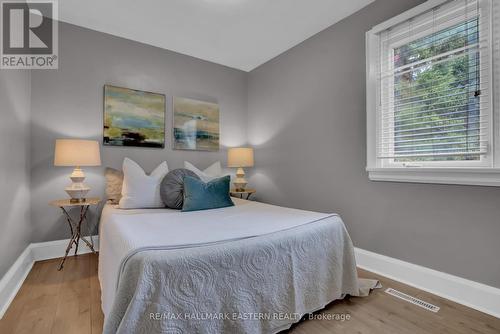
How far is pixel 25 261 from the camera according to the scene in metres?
2.23

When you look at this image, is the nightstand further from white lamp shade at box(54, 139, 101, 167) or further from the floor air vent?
the floor air vent

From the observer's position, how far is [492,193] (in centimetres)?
168

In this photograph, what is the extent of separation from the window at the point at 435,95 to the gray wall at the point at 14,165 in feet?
9.65

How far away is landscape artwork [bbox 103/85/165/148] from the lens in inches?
114

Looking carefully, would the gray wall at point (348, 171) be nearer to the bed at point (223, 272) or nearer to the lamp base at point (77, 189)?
the bed at point (223, 272)

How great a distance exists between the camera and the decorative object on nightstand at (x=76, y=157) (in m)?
2.30

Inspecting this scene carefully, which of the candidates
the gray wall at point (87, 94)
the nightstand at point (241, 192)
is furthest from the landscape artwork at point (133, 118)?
the nightstand at point (241, 192)

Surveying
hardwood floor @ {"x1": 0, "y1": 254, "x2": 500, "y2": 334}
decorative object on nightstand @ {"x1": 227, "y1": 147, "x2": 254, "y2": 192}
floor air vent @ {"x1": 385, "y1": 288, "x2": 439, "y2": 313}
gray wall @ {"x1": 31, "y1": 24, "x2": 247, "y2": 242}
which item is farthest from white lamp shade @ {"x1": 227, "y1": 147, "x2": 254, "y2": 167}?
floor air vent @ {"x1": 385, "y1": 288, "x2": 439, "y2": 313}

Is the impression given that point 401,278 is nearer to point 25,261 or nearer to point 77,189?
point 77,189

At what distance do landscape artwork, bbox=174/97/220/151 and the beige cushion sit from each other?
0.86 m

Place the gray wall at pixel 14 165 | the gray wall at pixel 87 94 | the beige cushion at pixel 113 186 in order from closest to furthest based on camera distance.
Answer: the gray wall at pixel 14 165 < the gray wall at pixel 87 94 < the beige cushion at pixel 113 186

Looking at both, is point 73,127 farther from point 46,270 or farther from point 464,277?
point 464,277

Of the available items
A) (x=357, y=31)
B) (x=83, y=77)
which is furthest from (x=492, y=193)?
(x=83, y=77)

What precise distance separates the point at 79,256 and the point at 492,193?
12.1 feet
